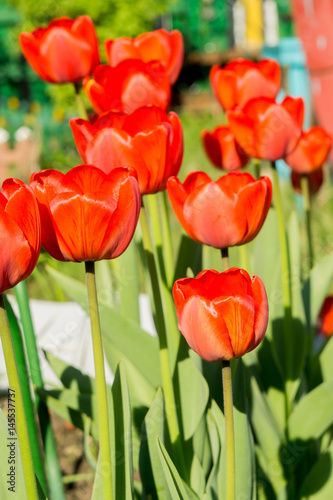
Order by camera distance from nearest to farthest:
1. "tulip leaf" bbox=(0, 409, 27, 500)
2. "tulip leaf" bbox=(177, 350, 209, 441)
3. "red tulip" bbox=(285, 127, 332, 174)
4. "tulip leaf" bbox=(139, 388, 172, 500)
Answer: "tulip leaf" bbox=(0, 409, 27, 500) < "tulip leaf" bbox=(139, 388, 172, 500) < "tulip leaf" bbox=(177, 350, 209, 441) < "red tulip" bbox=(285, 127, 332, 174)

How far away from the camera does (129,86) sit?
40.2 inches

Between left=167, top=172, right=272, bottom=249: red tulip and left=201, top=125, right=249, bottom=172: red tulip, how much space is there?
31cm

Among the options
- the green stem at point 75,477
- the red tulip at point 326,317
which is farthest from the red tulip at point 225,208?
the green stem at point 75,477

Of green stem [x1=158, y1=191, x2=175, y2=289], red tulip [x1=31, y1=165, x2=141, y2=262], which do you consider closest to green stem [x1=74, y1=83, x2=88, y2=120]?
green stem [x1=158, y1=191, x2=175, y2=289]

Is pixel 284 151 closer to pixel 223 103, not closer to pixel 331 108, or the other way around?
pixel 223 103

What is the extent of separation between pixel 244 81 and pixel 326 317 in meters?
0.56

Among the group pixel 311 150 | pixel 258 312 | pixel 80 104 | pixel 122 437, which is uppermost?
pixel 80 104

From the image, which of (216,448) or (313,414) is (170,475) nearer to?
(216,448)

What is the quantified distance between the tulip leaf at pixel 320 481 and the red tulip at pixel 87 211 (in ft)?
2.05

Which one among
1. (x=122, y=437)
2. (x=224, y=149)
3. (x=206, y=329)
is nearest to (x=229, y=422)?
(x=206, y=329)

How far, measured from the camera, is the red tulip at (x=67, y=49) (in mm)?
1166

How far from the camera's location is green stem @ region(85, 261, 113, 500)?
2.43ft

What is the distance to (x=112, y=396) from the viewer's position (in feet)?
3.01

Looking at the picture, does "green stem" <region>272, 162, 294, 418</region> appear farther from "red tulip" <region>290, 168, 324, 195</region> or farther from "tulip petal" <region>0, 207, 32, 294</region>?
"tulip petal" <region>0, 207, 32, 294</region>
